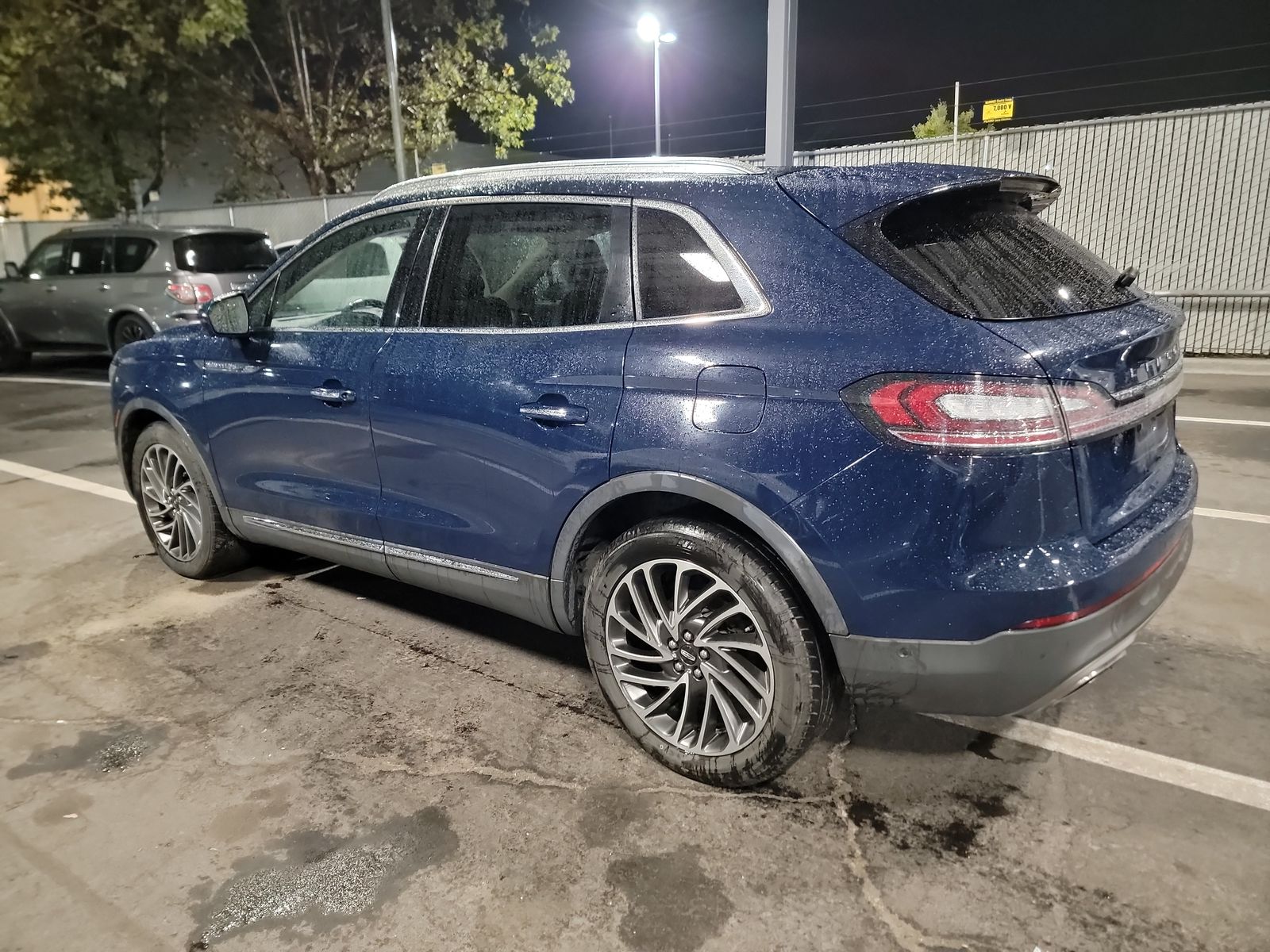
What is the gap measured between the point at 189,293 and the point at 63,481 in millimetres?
4481

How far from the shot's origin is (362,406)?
11.3ft

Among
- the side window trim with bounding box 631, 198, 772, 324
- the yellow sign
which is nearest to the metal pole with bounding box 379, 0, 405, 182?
the yellow sign

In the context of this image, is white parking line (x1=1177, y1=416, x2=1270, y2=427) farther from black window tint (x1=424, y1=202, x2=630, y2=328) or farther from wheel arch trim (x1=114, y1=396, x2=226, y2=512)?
wheel arch trim (x1=114, y1=396, x2=226, y2=512)

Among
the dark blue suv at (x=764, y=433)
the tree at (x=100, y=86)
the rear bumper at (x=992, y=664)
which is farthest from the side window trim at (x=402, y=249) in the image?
the tree at (x=100, y=86)

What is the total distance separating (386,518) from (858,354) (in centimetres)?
196

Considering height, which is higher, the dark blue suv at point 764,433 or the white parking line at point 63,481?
the dark blue suv at point 764,433

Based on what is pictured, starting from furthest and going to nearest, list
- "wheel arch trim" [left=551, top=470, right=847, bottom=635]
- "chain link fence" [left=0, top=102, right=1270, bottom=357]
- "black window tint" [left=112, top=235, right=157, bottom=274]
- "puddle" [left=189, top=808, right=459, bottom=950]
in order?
"black window tint" [left=112, top=235, right=157, bottom=274] → "chain link fence" [left=0, top=102, right=1270, bottom=357] → "wheel arch trim" [left=551, top=470, right=847, bottom=635] → "puddle" [left=189, top=808, right=459, bottom=950]

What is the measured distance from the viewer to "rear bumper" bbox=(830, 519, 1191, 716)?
2.27m

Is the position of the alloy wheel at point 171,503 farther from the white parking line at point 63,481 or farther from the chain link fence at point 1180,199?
the chain link fence at point 1180,199

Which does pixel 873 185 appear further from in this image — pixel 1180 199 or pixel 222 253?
pixel 1180 199

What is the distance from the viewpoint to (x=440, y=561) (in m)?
3.37

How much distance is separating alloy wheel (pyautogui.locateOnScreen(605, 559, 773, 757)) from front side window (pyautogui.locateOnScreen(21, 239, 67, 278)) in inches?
450

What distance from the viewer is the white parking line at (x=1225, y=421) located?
720 cm

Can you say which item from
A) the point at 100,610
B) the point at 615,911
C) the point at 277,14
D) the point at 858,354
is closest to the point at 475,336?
the point at 858,354
